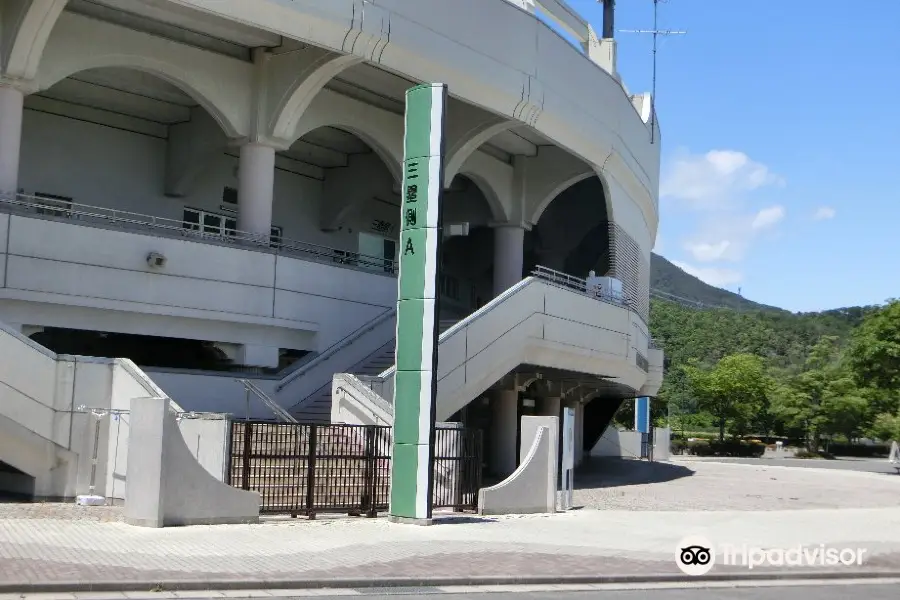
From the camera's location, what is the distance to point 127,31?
27.6 metres

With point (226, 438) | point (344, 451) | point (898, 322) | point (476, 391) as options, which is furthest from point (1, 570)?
point (898, 322)

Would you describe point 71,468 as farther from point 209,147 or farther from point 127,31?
point 209,147

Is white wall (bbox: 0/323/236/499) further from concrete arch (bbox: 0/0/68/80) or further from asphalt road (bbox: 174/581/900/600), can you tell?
asphalt road (bbox: 174/581/900/600)

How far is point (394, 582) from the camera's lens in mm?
12742

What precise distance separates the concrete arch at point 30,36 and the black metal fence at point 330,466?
39.9 feet

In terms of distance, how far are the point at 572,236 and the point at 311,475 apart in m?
31.6

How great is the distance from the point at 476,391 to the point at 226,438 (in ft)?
37.2

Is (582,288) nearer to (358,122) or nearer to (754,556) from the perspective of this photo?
(358,122)

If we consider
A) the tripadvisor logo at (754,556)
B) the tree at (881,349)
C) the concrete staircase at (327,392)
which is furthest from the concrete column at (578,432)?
the tree at (881,349)

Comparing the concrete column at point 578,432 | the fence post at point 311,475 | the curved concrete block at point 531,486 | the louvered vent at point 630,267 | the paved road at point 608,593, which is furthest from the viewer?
the concrete column at point 578,432

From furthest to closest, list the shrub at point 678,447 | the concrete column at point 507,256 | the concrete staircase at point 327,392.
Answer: the shrub at point 678,447 < the concrete column at point 507,256 < the concrete staircase at point 327,392

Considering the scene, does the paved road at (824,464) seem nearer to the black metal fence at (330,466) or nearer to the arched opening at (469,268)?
the arched opening at (469,268)

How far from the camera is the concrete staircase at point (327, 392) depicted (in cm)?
2596

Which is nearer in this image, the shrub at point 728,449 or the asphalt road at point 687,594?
the asphalt road at point 687,594
